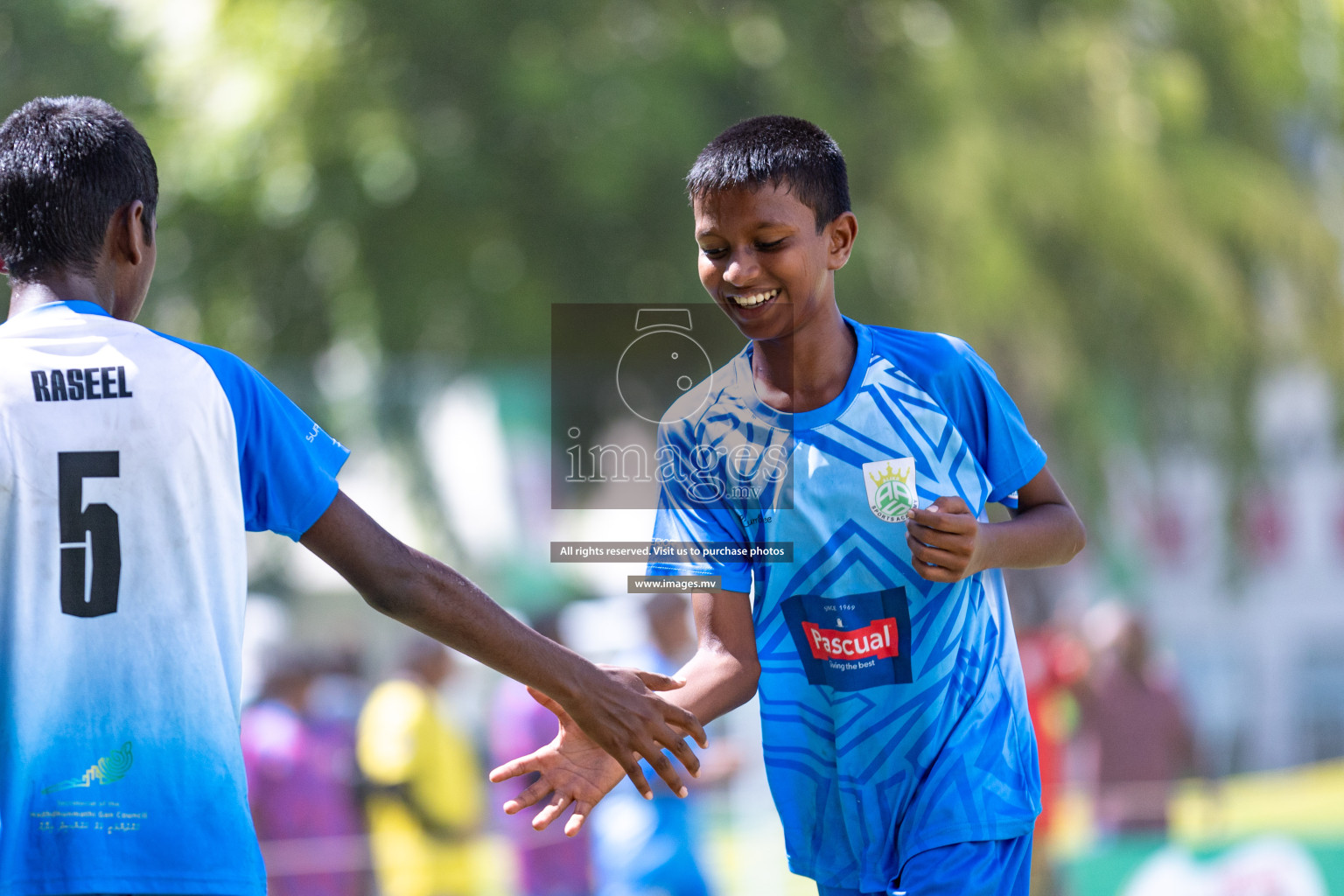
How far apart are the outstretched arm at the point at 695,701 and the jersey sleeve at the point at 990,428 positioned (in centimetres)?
57

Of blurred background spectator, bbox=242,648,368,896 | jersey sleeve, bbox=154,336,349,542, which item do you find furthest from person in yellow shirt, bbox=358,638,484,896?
jersey sleeve, bbox=154,336,349,542

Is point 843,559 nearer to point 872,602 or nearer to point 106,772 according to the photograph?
point 872,602

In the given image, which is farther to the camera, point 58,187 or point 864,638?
point 864,638

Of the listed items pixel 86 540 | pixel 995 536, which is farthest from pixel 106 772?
pixel 995 536

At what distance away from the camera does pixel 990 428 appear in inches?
109

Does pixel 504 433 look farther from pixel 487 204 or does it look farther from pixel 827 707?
pixel 827 707

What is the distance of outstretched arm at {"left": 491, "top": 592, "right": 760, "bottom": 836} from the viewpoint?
8.96 ft

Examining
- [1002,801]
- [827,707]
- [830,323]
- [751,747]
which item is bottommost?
[751,747]

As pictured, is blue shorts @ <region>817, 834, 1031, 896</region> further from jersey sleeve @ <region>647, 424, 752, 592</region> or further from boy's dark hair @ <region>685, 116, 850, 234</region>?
boy's dark hair @ <region>685, 116, 850, 234</region>

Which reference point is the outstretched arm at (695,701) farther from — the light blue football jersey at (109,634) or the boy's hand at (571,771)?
the light blue football jersey at (109,634)

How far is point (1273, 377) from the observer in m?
10.7

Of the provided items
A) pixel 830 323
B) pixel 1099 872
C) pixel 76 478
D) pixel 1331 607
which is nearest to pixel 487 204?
pixel 1099 872

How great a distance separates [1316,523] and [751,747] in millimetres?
7163

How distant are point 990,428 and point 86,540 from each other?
170 cm
